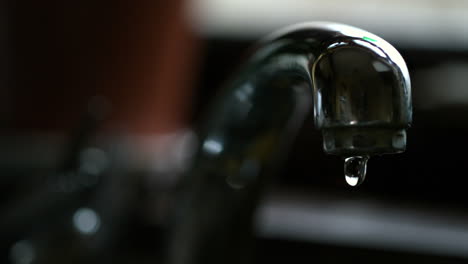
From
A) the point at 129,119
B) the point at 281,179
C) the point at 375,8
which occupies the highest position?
the point at 375,8

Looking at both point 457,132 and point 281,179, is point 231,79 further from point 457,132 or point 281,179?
point 281,179

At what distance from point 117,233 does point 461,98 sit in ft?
2.87

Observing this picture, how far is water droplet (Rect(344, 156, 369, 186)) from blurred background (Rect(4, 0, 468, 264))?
9.3 inches

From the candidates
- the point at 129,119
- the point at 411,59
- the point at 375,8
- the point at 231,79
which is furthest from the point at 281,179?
the point at 231,79

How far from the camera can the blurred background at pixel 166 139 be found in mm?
607

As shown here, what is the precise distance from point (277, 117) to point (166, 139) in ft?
2.99

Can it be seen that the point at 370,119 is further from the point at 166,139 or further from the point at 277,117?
the point at 166,139

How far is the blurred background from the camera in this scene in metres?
0.61

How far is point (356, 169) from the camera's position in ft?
0.71

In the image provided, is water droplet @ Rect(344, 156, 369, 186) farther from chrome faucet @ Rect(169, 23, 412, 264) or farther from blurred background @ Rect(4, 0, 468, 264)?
blurred background @ Rect(4, 0, 468, 264)

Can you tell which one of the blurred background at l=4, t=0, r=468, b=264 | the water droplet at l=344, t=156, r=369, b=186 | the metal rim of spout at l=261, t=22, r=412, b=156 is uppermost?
the metal rim of spout at l=261, t=22, r=412, b=156

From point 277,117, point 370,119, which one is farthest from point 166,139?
point 370,119

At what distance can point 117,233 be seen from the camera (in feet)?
2.10

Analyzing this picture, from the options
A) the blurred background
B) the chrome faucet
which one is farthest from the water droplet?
the blurred background
